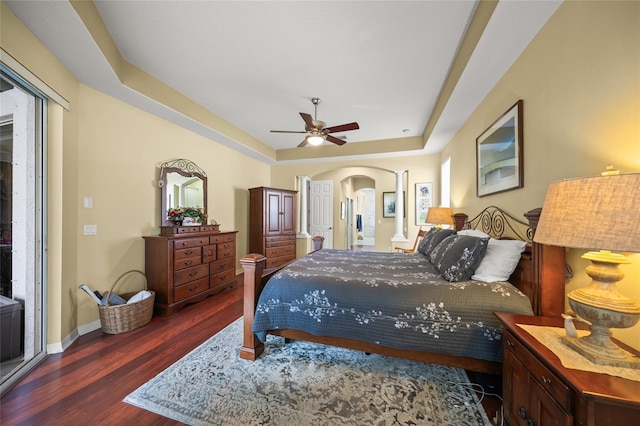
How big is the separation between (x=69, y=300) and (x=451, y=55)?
14.3 ft

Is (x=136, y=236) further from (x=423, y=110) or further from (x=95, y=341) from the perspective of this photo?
(x=423, y=110)

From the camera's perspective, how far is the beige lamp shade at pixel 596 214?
78 centimetres

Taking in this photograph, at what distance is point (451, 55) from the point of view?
2.36m

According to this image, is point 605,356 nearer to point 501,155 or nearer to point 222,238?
point 501,155

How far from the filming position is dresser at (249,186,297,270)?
192 inches

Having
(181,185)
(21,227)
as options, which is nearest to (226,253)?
(181,185)

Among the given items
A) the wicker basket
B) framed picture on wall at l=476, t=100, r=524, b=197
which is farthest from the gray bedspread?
the wicker basket

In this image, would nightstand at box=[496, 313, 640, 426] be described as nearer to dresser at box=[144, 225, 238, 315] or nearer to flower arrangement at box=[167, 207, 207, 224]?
dresser at box=[144, 225, 238, 315]

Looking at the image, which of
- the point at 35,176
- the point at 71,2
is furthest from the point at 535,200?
the point at 35,176

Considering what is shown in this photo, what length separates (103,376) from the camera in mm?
1778

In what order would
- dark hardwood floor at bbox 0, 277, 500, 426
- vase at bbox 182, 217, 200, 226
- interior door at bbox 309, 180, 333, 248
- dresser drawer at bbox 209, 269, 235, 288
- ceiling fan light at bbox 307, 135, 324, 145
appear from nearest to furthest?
dark hardwood floor at bbox 0, 277, 500, 426
ceiling fan light at bbox 307, 135, 324, 145
vase at bbox 182, 217, 200, 226
dresser drawer at bbox 209, 269, 235, 288
interior door at bbox 309, 180, 333, 248

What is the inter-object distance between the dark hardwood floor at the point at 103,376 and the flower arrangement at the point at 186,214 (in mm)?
1253

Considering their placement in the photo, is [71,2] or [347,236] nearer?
[71,2]

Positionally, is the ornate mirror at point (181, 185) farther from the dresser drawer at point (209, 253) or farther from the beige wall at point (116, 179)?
the dresser drawer at point (209, 253)
